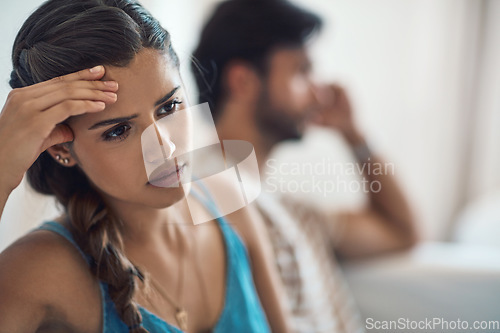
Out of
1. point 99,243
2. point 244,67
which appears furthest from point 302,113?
point 99,243

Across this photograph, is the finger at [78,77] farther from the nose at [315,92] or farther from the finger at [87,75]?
the nose at [315,92]

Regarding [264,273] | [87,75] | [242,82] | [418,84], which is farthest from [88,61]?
[418,84]

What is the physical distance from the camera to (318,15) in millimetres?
624

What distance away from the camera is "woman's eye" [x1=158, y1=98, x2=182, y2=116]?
374 millimetres

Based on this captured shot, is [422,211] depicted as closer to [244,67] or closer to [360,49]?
[360,49]

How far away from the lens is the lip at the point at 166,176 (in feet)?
1.29

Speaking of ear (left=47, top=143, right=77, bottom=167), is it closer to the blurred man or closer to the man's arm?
the blurred man

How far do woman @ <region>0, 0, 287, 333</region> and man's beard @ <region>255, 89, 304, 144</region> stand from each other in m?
0.14

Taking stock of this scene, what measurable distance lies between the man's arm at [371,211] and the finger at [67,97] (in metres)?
0.40

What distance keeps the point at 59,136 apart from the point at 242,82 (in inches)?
10.1

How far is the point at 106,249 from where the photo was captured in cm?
41

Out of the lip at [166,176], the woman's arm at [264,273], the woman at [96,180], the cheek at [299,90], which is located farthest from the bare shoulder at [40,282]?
the cheek at [299,90]

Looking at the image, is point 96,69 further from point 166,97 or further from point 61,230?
point 61,230

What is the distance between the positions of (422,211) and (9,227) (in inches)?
27.4
